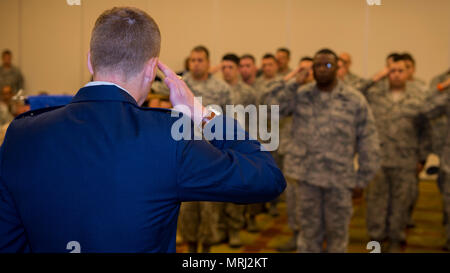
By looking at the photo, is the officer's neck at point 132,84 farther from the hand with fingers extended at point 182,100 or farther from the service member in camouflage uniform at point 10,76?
the service member in camouflage uniform at point 10,76

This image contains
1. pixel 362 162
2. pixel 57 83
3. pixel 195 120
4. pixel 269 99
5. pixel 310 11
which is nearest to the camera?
pixel 195 120

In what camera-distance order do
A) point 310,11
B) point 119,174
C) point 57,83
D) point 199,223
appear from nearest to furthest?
1. point 119,174
2. point 199,223
3. point 57,83
4. point 310,11

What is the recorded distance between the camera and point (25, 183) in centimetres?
116

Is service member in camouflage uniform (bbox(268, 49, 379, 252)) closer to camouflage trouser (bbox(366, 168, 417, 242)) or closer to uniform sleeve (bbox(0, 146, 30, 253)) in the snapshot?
camouflage trouser (bbox(366, 168, 417, 242))

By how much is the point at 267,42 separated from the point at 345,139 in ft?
18.0

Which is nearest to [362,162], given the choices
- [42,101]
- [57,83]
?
[42,101]

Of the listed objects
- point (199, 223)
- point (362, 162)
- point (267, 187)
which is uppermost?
point (267, 187)

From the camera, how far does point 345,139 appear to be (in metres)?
3.71

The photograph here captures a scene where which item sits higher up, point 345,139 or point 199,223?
point 345,139

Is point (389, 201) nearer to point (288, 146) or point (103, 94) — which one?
point (288, 146)

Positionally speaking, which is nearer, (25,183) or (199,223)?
A: (25,183)

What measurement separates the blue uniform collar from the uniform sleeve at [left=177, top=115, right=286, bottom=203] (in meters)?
0.19

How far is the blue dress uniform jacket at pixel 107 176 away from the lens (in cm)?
113
